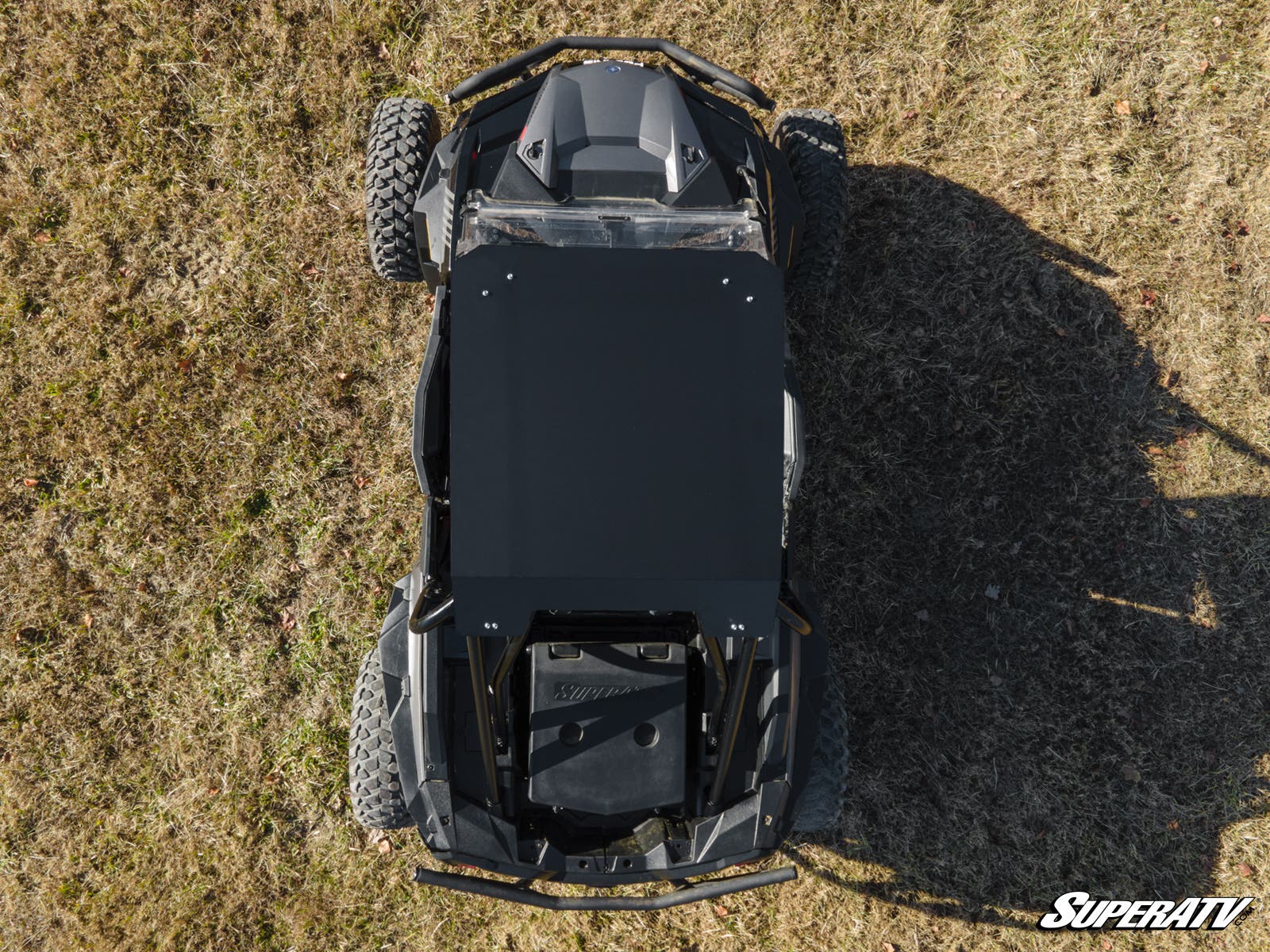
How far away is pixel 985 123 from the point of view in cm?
440

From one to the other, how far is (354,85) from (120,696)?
10.2 ft

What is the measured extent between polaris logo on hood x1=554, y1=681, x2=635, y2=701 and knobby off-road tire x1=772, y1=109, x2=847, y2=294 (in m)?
1.88

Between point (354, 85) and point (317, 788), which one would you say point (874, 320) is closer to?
point (354, 85)

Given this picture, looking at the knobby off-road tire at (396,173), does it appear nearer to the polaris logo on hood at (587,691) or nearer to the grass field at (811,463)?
the grass field at (811,463)

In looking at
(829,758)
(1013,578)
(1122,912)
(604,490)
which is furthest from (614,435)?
(1122,912)

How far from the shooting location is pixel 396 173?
12.7ft

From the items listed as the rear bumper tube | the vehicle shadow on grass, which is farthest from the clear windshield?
the rear bumper tube

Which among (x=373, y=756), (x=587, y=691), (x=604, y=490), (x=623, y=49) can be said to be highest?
(x=623, y=49)

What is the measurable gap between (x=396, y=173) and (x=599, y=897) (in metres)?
2.98

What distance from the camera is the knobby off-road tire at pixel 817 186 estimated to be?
152 inches

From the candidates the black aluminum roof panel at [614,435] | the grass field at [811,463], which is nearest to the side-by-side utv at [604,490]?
the black aluminum roof panel at [614,435]

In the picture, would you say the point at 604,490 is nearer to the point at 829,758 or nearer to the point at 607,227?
the point at 607,227

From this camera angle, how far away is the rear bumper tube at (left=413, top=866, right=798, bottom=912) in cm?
301

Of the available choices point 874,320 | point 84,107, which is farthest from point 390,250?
point 874,320
